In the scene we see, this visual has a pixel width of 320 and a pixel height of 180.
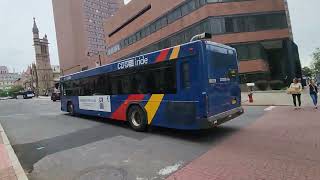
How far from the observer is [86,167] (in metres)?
7.05

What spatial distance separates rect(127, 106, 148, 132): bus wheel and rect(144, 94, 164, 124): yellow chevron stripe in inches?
12.9

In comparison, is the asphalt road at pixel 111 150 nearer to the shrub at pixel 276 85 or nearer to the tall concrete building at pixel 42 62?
the shrub at pixel 276 85

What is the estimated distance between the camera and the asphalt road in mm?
6617

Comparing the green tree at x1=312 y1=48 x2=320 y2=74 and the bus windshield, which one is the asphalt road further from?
the green tree at x1=312 y1=48 x2=320 y2=74

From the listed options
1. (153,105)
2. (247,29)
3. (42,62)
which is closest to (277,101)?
(153,105)

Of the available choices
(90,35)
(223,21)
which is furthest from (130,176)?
(90,35)

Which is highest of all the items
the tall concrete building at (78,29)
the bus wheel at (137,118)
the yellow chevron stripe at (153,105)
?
the tall concrete building at (78,29)

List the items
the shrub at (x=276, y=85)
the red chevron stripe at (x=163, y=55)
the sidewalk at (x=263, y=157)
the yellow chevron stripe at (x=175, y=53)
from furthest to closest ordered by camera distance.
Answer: the shrub at (x=276, y=85) → the red chevron stripe at (x=163, y=55) → the yellow chevron stripe at (x=175, y=53) → the sidewalk at (x=263, y=157)

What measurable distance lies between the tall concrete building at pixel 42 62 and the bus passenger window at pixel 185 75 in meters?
127

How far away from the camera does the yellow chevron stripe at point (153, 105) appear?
10.2 metres

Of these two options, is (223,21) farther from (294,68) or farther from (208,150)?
(208,150)

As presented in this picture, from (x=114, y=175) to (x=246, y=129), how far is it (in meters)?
5.75

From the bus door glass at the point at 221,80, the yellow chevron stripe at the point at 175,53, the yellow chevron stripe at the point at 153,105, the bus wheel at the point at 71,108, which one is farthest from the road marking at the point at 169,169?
the bus wheel at the point at 71,108

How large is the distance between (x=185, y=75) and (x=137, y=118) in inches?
131
